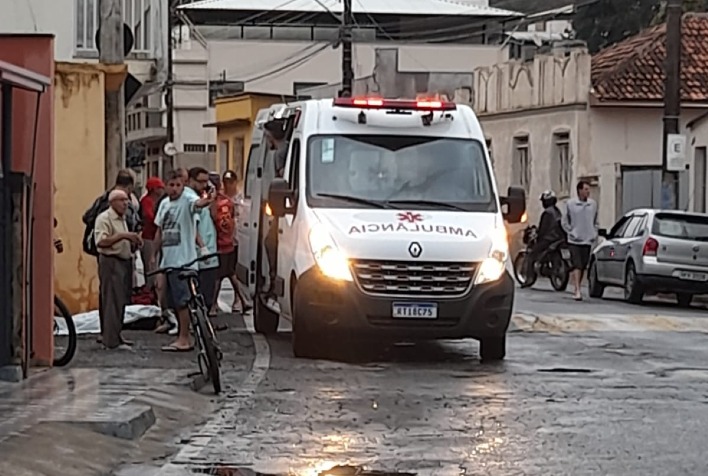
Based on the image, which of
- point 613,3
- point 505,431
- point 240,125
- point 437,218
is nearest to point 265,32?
point 613,3

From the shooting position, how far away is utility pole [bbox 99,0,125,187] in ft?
64.1

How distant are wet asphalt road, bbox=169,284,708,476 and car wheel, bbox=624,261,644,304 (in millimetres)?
7201

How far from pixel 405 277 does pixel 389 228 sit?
0.50 meters

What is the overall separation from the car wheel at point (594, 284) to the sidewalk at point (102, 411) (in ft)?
41.4

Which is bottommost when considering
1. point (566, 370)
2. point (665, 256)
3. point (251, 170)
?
point (566, 370)

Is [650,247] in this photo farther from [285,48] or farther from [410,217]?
[285,48]

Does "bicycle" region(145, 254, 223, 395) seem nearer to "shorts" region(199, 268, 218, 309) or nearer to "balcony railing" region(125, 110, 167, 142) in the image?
"shorts" region(199, 268, 218, 309)

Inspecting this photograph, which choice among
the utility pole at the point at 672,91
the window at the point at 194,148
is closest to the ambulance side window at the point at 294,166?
the utility pole at the point at 672,91

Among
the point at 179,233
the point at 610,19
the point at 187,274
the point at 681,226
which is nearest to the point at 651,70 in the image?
the point at 681,226

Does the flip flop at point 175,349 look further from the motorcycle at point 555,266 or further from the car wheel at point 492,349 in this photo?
the motorcycle at point 555,266

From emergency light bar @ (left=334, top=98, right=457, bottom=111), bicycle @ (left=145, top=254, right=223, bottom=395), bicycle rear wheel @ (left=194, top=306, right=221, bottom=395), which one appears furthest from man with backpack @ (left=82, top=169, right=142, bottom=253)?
bicycle rear wheel @ (left=194, top=306, right=221, bottom=395)

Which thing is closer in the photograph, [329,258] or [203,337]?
[203,337]

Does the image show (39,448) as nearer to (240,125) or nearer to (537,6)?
(240,125)

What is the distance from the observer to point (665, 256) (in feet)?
79.5
